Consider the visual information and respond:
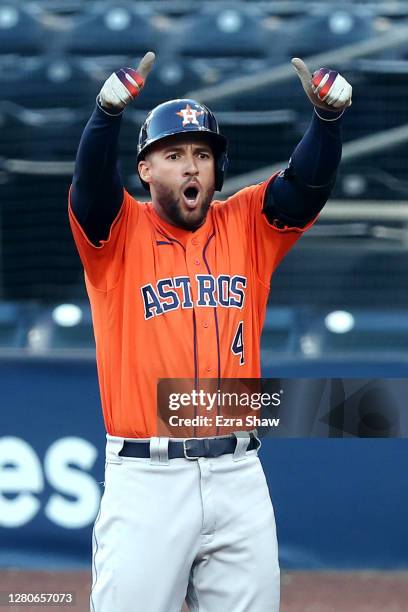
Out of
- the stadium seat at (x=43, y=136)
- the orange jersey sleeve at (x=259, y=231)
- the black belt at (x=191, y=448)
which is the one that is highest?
the stadium seat at (x=43, y=136)

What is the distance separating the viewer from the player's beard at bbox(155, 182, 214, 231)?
9.03 feet

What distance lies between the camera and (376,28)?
509 centimetres

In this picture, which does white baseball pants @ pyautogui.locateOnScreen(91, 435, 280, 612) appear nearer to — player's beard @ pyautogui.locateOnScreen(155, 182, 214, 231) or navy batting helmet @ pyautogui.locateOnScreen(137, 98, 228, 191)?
player's beard @ pyautogui.locateOnScreen(155, 182, 214, 231)

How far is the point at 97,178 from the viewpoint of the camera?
8.68ft

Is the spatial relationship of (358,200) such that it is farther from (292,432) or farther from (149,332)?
(149,332)

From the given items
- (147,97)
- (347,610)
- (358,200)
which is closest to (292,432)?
(347,610)

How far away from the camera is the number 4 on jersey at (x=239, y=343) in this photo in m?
2.76

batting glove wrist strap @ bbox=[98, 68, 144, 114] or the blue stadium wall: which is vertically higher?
batting glove wrist strap @ bbox=[98, 68, 144, 114]

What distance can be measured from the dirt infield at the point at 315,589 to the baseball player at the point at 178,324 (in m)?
1.58

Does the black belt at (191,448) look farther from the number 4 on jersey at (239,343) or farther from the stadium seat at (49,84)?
the stadium seat at (49,84)

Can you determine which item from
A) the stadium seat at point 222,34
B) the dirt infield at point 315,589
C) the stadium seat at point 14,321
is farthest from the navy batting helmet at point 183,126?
the stadium seat at point 222,34

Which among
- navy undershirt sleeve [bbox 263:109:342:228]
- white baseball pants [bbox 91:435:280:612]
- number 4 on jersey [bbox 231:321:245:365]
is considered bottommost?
white baseball pants [bbox 91:435:280:612]

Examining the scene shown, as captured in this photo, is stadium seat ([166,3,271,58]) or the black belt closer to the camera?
the black belt

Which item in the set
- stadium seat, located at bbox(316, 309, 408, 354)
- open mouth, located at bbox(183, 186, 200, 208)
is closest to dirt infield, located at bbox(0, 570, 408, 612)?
stadium seat, located at bbox(316, 309, 408, 354)
